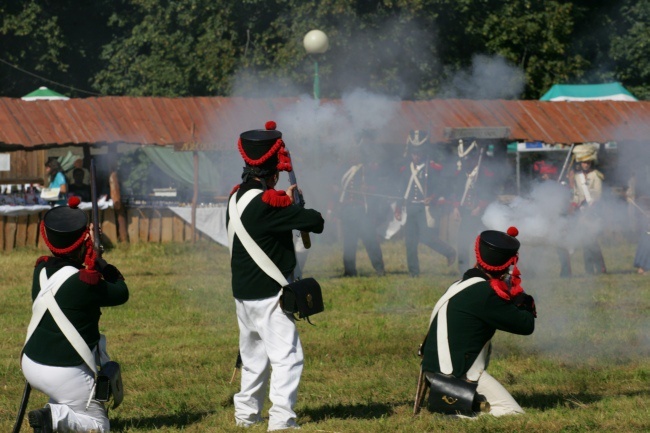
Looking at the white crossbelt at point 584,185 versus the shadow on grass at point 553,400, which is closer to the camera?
the shadow on grass at point 553,400

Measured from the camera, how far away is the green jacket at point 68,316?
21.6 feet

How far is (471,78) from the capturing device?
28.6 metres

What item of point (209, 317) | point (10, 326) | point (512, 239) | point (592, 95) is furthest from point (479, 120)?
point (512, 239)

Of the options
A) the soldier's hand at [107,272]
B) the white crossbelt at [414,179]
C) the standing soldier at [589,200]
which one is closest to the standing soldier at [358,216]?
the white crossbelt at [414,179]

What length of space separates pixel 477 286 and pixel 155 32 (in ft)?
79.5

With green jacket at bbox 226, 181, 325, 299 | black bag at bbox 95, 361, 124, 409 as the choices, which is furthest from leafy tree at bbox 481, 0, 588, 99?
black bag at bbox 95, 361, 124, 409

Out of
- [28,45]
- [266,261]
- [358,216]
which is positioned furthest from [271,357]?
[28,45]

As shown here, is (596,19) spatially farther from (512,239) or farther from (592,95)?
(512,239)

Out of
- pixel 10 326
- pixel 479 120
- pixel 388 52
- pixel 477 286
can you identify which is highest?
pixel 388 52

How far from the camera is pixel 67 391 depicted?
6.67 meters

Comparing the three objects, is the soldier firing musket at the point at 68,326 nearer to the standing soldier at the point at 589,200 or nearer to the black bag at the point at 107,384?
the black bag at the point at 107,384

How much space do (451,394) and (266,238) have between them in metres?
1.57

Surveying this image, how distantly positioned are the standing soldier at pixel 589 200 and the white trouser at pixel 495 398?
8.32 m

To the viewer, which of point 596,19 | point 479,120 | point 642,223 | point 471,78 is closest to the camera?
point 642,223
